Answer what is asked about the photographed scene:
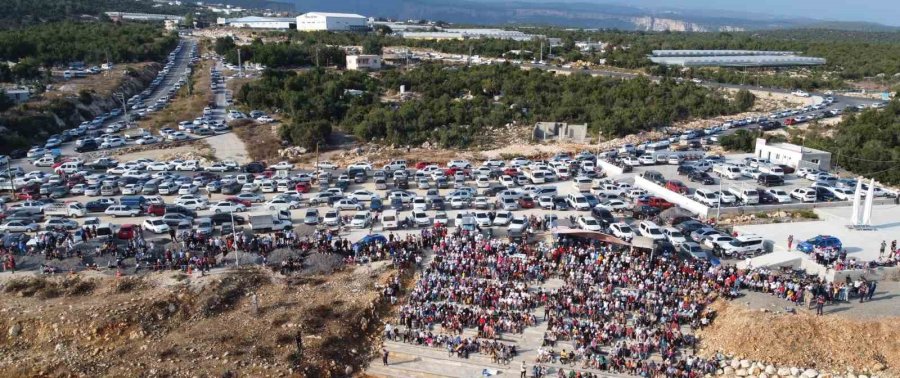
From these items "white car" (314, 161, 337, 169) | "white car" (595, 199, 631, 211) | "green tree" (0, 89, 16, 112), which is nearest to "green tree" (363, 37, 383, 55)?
"green tree" (0, 89, 16, 112)

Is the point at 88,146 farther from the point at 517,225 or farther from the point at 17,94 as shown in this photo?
the point at 517,225

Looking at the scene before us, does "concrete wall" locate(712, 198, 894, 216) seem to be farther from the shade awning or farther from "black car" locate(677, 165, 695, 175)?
the shade awning

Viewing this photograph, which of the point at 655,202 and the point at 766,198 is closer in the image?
the point at 766,198

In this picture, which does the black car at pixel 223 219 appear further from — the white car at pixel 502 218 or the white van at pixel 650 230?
the white van at pixel 650 230

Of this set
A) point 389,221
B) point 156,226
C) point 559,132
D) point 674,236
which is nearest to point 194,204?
point 156,226

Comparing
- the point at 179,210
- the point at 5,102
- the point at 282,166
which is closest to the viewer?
the point at 179,210
